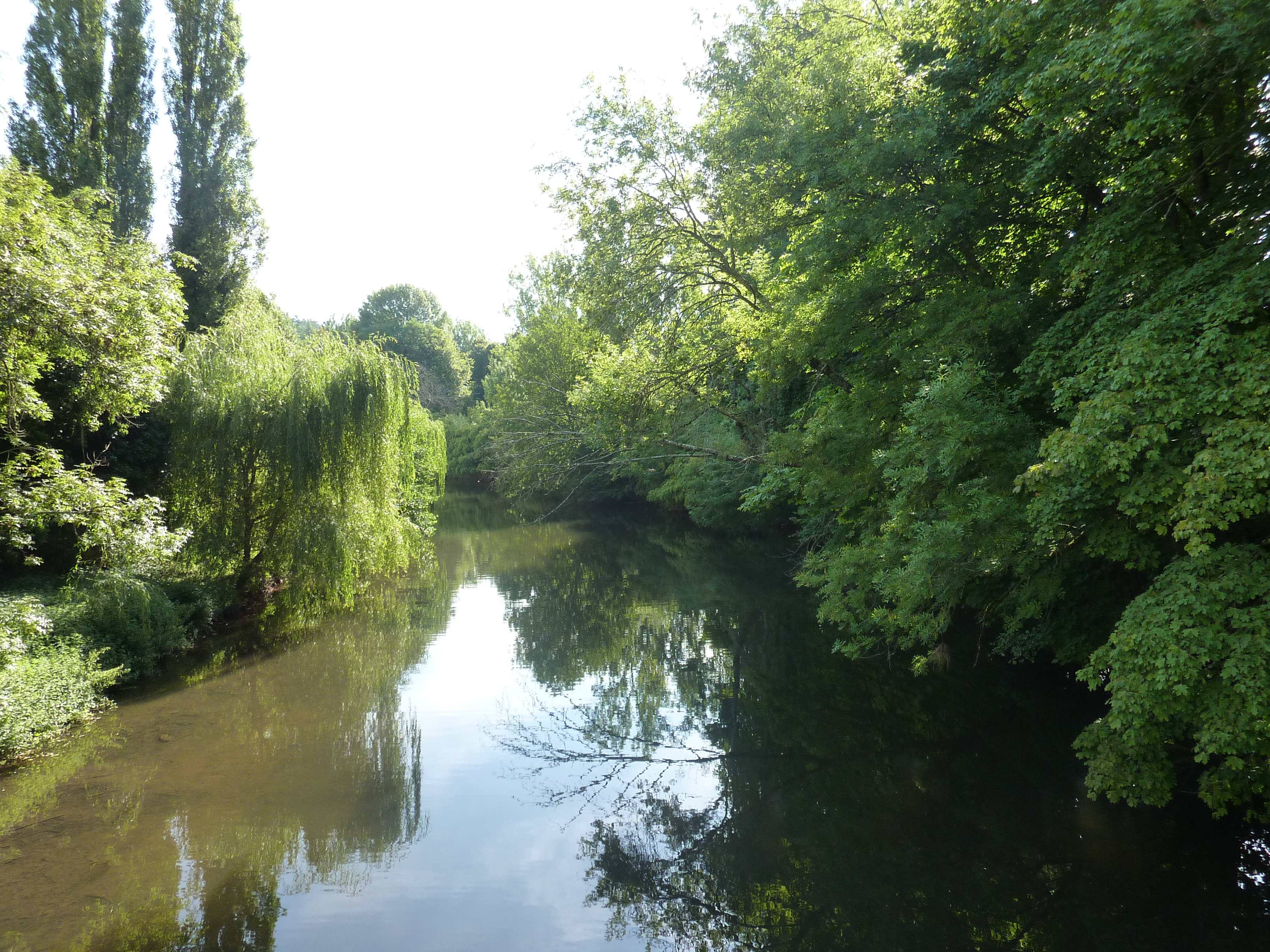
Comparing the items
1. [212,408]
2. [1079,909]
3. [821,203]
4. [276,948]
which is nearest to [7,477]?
[212,408]

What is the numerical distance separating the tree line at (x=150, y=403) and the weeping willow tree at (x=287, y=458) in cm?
4

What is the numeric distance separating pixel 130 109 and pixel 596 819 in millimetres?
19501

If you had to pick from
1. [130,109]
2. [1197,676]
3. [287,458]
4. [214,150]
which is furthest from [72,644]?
[130,109]

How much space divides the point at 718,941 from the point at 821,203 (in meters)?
7.93

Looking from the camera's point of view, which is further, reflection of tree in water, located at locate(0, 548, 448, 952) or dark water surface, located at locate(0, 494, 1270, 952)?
reflection of tree in water, located at locate(0, 548, 448, 952)

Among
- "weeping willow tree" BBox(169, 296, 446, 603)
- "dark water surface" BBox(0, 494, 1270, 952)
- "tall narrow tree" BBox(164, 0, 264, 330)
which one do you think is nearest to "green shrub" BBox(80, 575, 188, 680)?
"dark water surface" BBox(0, 494, 1270, 952)

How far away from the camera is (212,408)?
38.4 ft

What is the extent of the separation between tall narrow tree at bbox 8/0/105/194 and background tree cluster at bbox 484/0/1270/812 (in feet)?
38.0

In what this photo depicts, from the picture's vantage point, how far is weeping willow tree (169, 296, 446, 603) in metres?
11.9

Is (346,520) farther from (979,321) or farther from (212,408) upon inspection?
(979,321)

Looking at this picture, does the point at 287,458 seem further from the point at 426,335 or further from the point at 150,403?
the point at 426,335

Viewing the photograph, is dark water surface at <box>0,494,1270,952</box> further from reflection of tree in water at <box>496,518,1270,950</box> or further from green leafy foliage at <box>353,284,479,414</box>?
green leafy foliage at <box>353,284,479,414</box>

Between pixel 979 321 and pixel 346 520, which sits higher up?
pixel 979 321

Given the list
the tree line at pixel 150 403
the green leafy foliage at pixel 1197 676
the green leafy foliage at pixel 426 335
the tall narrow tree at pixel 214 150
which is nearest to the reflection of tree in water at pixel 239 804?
the tree line at pixel 150 403
